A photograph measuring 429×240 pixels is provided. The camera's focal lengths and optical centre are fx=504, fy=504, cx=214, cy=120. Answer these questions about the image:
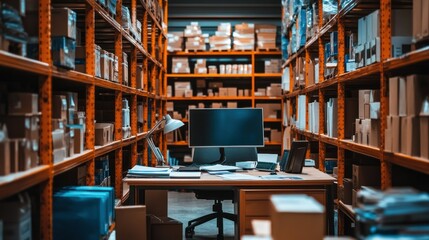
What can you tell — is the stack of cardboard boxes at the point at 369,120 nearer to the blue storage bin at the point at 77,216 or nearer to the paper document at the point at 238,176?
the paper document at the point at 238,176

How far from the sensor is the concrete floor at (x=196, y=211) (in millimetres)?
5500

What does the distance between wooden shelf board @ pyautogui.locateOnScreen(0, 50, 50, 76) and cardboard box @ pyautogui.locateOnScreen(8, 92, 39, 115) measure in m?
0.13

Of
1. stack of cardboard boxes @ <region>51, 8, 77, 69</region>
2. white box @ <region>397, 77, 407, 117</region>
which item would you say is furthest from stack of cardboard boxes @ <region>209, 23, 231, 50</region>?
white box @ <region>397, 77, 407, 117</region>

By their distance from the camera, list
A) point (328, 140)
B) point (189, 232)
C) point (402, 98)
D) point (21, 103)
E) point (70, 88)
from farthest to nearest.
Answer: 1. point (189, 232)
2. point (328, 140)
3. point (70, 88)
4. point (402, 98)
5. point (21, 103)

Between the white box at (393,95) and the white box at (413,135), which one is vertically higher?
the white box at (393,95)

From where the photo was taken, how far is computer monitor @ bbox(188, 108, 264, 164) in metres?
4.36

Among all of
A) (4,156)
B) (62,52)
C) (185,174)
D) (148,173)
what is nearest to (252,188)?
(185,174)

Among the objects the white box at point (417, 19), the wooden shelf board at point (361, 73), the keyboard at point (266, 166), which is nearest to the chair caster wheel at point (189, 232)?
the keyboard at point (266, 166)

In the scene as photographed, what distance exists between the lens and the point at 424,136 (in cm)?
243

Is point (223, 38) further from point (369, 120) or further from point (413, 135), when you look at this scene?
point (413, 135)

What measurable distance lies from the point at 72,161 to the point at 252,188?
129 centimetres

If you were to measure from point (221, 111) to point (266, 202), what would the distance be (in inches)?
44.3

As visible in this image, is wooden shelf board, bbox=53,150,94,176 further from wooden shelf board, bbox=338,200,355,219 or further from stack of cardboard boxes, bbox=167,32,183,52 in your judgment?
stack of cardboard boxes, bbox=167,32,183,52

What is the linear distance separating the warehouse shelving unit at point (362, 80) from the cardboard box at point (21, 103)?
1859 mm
